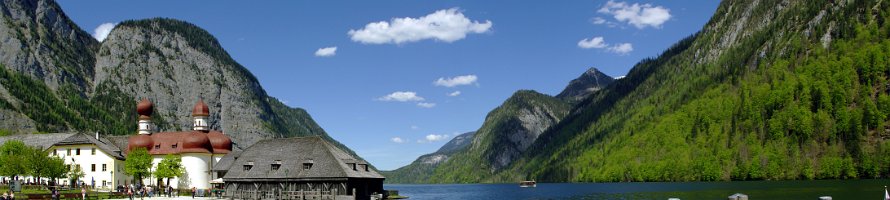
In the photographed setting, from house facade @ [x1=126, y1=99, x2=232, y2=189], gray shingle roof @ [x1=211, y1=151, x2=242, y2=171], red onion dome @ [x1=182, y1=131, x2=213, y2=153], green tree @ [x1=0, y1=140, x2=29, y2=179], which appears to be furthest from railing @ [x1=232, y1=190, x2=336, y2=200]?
green tree @ [x1=0, y1=140, x2=29, y2=179]

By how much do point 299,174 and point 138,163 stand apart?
31.7m

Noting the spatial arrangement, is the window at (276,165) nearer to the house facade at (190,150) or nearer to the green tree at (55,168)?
the house facade at (190,150)

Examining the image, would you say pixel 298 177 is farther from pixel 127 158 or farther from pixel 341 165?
pixel 127 158

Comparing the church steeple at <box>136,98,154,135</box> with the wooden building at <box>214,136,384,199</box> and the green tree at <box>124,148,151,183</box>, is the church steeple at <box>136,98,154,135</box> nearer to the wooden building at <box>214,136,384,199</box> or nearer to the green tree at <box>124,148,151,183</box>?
the green tree at <box>124,148,151,183</box>

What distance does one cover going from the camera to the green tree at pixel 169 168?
102 m

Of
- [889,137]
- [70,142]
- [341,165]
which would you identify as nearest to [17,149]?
[70,142]

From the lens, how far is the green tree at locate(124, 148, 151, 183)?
103 meters

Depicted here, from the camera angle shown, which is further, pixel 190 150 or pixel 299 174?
pixel 190 150

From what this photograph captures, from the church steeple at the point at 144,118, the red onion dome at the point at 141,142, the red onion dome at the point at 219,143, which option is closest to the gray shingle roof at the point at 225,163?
the red onion dome at the point at 219,143

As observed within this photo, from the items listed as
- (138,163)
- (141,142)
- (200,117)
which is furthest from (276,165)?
(200,117)

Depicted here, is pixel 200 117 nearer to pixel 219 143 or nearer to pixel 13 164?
pixel 219 143

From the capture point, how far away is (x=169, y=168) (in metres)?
103

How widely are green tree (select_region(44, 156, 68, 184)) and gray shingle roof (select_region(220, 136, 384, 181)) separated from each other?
25155 millimetres

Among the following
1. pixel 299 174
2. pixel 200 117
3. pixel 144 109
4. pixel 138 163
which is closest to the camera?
pixel 299 174
